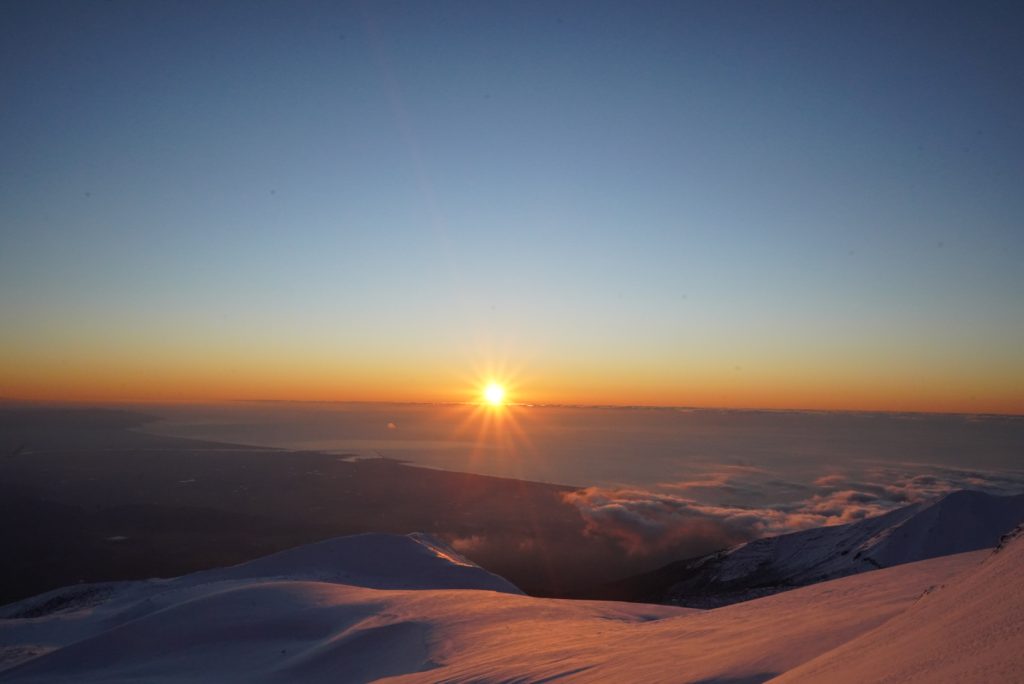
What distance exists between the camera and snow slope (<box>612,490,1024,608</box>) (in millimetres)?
64500

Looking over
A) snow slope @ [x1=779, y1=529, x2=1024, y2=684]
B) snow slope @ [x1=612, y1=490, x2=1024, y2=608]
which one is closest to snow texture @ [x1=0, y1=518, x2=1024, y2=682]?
snow slope @ [x1=779, y1=529, x2=1024, y2=684]

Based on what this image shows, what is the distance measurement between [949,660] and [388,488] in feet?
416

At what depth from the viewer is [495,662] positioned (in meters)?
12.1

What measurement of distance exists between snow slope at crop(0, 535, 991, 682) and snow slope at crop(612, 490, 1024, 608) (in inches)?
2056

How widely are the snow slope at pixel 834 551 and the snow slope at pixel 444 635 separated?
52.2m

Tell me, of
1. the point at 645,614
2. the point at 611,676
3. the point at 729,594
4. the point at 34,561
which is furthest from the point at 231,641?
the point at 34,561

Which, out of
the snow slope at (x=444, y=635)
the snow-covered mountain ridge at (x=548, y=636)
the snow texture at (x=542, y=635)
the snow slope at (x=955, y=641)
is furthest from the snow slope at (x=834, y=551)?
the snow slope at (x=955, y=641)

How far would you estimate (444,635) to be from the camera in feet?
54.6

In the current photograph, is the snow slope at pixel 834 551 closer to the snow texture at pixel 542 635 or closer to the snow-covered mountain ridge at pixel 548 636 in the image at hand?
the snow texture at pixel 542 635

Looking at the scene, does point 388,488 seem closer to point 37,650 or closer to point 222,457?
point 222,457

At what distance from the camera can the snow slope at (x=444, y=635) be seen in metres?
8.97

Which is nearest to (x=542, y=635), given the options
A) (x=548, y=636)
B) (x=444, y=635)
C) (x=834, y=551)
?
(x=548, y=636)

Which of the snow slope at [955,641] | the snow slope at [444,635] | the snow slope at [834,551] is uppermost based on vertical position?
the snow slope at [955,641]

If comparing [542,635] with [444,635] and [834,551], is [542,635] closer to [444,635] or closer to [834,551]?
[444,635]
